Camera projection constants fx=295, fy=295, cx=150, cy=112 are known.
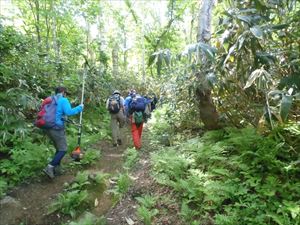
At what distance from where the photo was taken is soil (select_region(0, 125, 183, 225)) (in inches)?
221

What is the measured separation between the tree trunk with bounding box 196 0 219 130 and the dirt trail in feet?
9.85

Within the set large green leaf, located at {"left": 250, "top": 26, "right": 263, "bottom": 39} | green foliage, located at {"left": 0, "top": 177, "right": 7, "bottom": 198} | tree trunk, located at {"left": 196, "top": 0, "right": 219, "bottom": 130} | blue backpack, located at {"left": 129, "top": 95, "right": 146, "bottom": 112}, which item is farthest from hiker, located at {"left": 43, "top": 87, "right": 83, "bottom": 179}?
large green leaf, located at {"left": 250, "top": 26, "right": 263, "bottom": 39}

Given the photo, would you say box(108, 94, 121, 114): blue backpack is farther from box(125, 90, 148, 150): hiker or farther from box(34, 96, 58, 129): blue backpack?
box(34, 96, 58, 129): blue backpack

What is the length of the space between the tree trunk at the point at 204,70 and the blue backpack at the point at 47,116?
3.72 metres

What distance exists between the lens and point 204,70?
7.55m

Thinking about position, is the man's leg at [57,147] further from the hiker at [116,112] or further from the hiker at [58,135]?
the hiker at [116,112]

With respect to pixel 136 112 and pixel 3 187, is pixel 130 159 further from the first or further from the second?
pixel 3 187

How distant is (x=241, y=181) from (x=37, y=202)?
4230 millimetres

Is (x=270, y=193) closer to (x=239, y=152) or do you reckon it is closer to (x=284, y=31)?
(x=239, y=152)

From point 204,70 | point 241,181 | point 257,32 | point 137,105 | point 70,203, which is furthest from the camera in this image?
point 137,105

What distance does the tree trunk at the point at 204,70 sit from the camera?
302 inches

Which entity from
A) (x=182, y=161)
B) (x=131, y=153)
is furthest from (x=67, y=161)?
(x=182, y=161)

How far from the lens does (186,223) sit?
5.26m

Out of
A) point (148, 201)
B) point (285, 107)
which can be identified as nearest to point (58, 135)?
point (148, 201)
